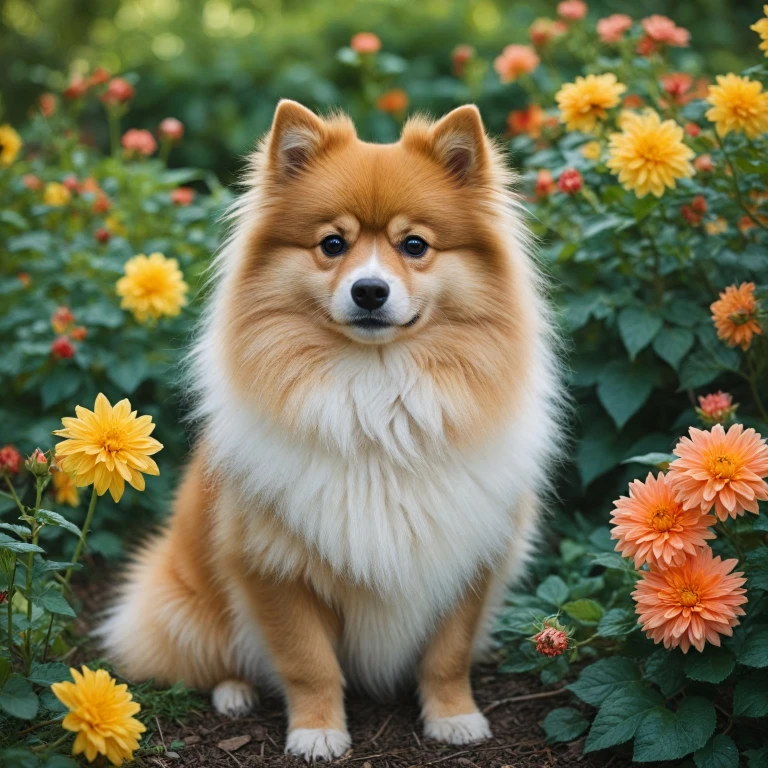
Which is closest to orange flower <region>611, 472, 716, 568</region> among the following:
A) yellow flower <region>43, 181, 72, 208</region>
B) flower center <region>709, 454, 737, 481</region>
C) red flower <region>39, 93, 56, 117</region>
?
flower center <region>709, 454, 737, 481</region>

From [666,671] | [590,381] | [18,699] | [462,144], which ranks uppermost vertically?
[462,144]

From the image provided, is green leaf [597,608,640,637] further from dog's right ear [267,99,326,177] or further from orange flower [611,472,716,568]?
dog's right ear [267,99,326,177]

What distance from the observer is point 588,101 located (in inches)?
144

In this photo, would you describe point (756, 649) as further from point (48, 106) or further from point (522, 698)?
point (48, 106)

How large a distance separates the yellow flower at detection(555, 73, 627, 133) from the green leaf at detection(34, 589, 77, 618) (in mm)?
2660

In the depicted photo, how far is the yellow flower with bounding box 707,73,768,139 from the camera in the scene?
3.27 m

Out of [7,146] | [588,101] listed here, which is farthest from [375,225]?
[7,146]

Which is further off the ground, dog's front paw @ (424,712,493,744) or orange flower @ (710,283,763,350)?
orange flower @ (710,283,763,350)

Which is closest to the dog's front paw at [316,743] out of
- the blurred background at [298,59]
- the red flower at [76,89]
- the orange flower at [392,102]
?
the red flower at [76,89]

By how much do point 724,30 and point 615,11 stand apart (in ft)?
3.45

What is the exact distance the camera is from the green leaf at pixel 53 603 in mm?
2561

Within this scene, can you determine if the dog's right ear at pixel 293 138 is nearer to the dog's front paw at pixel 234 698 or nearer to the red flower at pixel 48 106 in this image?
the dog's front paw at pixel 234 698

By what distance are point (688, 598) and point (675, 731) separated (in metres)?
0.41

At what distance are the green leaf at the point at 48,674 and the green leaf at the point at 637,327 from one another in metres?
2.34
